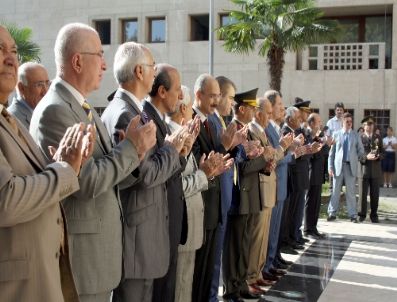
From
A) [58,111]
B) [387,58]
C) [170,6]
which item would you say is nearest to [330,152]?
[58,111]

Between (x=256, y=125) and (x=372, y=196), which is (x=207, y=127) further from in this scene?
(x=372, y=196)

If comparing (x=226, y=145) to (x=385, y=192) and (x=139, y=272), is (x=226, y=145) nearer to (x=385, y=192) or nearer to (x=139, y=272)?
(x=139, y=272)

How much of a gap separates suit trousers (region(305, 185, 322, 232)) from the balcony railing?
1078cm

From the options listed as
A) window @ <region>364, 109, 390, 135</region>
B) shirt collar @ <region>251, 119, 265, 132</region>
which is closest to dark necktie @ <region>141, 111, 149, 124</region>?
shirt collar @ <region>251, 119, 265, 132</region>

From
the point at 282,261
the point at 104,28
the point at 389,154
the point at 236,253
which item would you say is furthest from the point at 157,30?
the point at 236,253

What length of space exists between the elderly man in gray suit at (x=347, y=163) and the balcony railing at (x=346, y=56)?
882 cm

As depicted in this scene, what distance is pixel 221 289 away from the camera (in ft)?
17.9

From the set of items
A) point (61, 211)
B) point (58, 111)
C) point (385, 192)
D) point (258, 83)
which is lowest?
point (385, 192)

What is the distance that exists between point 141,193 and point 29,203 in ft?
3.74

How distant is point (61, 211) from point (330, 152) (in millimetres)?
8750

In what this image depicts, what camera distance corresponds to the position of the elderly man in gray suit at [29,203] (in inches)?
75.4

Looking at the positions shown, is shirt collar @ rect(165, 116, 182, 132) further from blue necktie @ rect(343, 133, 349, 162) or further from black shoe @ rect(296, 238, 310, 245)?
blue necktie @ rect(343, 133, 349, 162)

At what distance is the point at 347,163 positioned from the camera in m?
10.1

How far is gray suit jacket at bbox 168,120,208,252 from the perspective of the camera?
12.3ft
